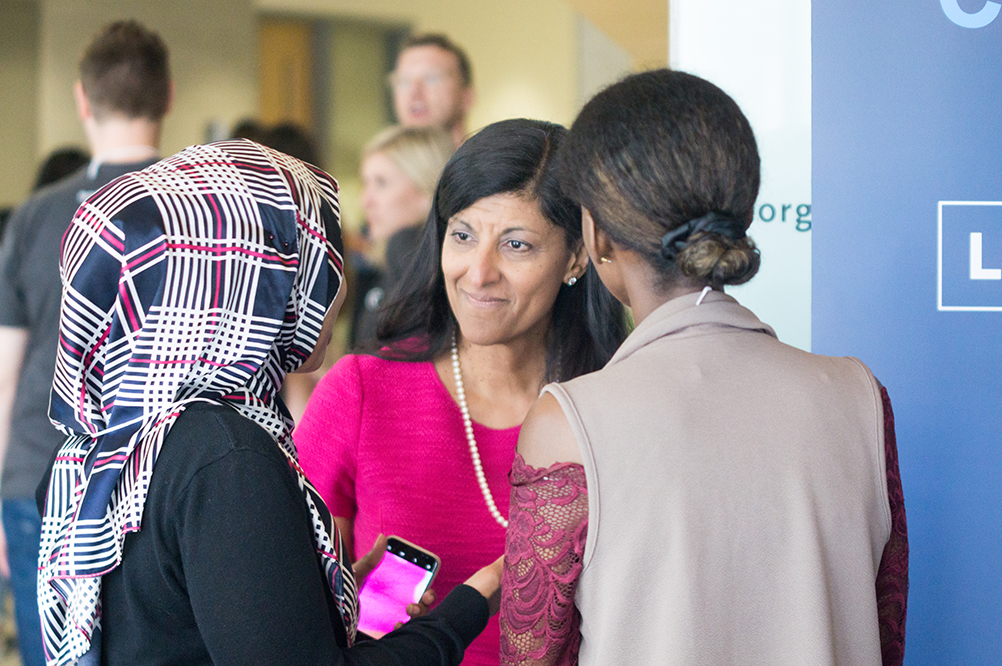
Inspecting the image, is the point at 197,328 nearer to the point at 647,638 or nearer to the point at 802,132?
the point at 647,638

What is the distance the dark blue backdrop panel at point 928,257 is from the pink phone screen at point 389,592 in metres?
0.97

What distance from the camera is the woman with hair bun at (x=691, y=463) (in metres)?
1.13

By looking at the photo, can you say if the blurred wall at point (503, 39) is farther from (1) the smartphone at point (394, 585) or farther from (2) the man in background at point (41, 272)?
(1) the smartphone at point (394, 585)

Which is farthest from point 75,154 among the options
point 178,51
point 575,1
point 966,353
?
point 966,353

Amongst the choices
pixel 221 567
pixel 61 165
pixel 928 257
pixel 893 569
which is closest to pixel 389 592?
pixel 221 567

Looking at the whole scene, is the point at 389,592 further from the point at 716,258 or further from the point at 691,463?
the point at 716,258

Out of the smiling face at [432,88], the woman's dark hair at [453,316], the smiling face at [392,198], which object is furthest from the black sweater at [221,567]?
the smiling face at [432,88]

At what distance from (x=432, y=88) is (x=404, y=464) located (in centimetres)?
331

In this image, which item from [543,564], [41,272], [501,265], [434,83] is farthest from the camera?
[434,83]

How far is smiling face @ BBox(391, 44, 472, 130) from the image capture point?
4.77 m

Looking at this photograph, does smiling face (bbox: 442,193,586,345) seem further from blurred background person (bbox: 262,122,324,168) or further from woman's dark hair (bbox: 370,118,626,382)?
blurred background person (bbox: 262,122,324,168)

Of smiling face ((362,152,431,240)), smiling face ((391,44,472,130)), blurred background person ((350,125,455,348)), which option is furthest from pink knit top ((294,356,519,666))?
smiling face ((391,44,472,130))

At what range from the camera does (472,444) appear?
1.88 meters

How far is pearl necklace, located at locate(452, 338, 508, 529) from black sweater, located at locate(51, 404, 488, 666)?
644 millimetres
